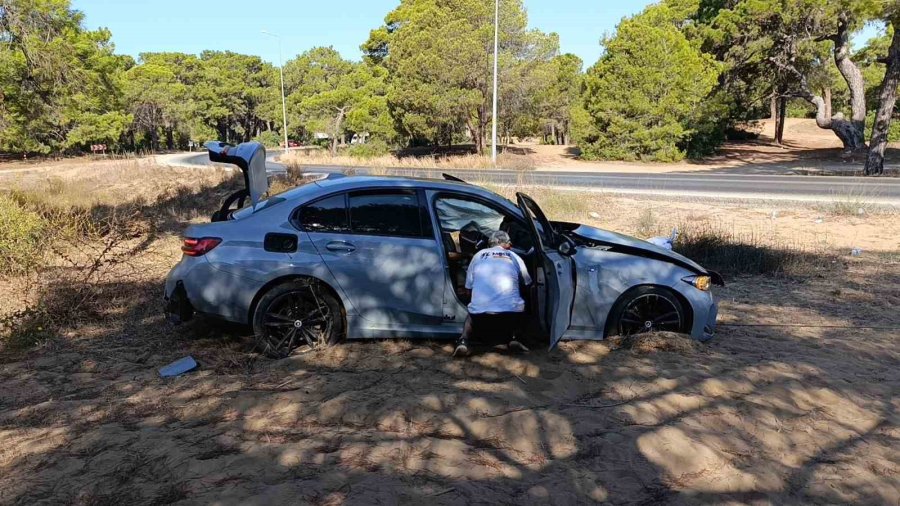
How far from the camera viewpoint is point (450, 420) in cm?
364

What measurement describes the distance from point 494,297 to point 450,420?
4.29 ft

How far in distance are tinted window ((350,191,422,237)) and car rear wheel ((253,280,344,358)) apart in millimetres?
639

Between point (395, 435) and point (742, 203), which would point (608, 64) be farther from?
point (395, 435)

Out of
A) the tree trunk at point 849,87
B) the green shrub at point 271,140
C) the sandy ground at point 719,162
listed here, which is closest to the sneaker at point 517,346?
the sandy ground at point 719,162

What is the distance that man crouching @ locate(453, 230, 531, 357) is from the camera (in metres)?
4.73

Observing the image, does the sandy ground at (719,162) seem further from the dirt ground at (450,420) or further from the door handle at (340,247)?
the door handle at (340,247)

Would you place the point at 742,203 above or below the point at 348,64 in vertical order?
below

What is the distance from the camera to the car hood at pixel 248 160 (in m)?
5.59

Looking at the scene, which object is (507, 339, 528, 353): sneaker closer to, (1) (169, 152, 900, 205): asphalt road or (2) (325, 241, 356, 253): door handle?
(2) (325, 241, 356, 253): door handle

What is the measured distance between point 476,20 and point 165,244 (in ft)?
97.7

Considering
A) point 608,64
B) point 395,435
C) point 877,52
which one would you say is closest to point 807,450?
point 395,435

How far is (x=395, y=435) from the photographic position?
344 centimetres

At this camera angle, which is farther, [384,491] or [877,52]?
[877,52]

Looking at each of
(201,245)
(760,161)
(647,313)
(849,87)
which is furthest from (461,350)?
(760,161)
